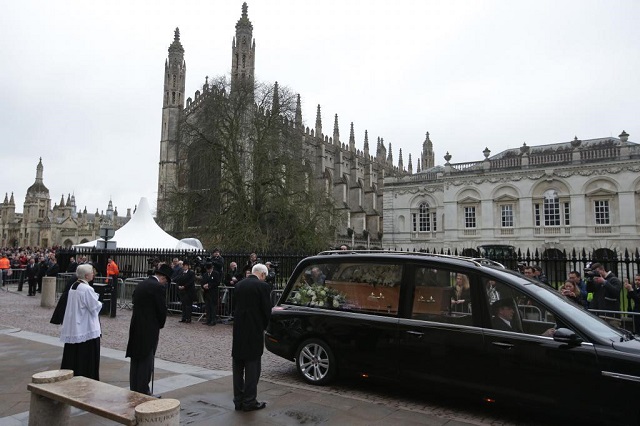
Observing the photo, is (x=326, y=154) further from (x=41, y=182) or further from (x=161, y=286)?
(x=41, y=182)

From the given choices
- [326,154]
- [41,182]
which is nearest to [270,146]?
[326,154]

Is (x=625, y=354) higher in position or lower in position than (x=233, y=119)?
lower

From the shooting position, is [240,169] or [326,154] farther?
[326,154]

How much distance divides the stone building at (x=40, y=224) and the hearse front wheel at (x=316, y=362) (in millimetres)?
74960

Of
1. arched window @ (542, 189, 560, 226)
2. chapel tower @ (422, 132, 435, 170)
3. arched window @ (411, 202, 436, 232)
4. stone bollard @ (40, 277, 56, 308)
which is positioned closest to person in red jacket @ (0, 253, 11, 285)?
stone bollard @ (40, 277, 56, 308)

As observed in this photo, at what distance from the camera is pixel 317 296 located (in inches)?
271

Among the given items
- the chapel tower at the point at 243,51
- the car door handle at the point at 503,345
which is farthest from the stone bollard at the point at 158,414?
the chapel tower at the point at 243,51

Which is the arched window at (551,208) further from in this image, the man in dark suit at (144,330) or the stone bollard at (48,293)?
the man in dark suit at (144,330)

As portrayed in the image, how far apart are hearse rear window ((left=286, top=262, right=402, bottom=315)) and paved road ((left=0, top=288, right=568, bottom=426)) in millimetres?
1148

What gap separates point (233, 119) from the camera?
27484 mm

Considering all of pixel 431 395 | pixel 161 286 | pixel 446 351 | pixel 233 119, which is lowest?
pixel 431 395

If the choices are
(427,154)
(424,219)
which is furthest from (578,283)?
(427,154)

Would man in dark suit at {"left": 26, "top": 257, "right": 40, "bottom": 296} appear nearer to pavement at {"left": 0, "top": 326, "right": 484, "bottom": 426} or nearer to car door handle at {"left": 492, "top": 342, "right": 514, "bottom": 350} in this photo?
pavement at {"left": 0, "top": 326, "right": 484, "bottom": 426}

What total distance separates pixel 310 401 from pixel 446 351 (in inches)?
72.9
